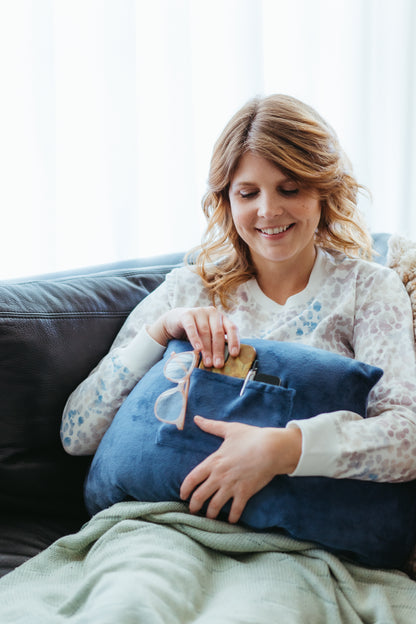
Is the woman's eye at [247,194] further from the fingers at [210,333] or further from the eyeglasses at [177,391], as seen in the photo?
the eyeglasses at [177,391]

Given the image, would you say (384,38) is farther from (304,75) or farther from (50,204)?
(50,204)

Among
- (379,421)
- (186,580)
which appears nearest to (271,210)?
(379,421)

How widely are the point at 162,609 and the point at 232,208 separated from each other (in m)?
0.78

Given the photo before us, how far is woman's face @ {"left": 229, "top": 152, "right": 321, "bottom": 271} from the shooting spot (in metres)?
1.23

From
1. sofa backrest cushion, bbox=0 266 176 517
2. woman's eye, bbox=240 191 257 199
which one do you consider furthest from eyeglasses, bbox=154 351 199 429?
woman's eye, bbox=240 191 257 199

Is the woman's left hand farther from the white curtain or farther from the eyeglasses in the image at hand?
the white curtain

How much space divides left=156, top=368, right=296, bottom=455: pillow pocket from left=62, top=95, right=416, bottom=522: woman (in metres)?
0.02

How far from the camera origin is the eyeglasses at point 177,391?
1.04m

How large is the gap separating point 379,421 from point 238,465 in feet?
0.78

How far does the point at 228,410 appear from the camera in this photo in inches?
40.8

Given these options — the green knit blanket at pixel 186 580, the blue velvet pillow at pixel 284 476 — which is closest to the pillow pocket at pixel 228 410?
the blue velvet pillow at pixel 284 476

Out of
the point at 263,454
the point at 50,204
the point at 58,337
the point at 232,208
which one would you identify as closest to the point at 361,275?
the point at 232,208

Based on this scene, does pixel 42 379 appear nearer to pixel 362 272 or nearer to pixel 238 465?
pixel 238 465

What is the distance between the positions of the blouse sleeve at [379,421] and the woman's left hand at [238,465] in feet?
0.09
